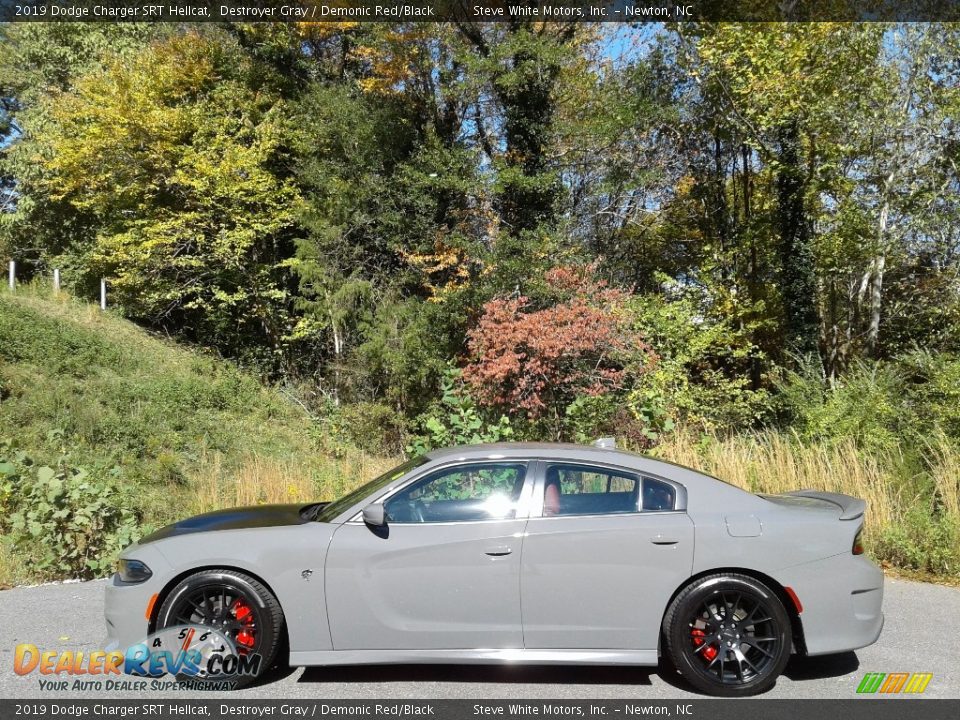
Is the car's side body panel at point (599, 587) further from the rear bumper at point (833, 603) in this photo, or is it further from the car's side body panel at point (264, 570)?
the car's side body panel at point (264, 570)

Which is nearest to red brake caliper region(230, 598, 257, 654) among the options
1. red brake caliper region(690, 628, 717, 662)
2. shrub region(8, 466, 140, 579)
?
red brake caliper region(690, 628, 717, 662)

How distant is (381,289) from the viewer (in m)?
21.7

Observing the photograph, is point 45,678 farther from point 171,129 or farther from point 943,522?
point 171,129

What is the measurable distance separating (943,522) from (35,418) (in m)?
16.3

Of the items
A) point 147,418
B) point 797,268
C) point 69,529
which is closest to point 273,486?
point 69,529

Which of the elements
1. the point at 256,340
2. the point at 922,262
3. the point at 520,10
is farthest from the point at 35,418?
the point at 922,262

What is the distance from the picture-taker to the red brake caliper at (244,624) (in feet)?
15.1

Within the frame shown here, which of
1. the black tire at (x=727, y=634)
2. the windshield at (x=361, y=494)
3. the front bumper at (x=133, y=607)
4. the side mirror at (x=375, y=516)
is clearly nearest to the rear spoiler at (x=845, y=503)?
the black tire at (x=727, y=634)

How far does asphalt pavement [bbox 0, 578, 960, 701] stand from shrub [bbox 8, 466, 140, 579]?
5.21 feet

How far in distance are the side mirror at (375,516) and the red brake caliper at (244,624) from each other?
862mm

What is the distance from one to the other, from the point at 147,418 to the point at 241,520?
13805 millimetres

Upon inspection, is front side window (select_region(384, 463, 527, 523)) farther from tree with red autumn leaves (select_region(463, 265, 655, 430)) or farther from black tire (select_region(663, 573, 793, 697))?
tree with red autumn leaves (select_region(463, 265, 655, 430))

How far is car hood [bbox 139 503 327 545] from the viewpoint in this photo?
5.04 meters

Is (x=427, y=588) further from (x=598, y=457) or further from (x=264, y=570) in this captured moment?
(x=598, y=457)
